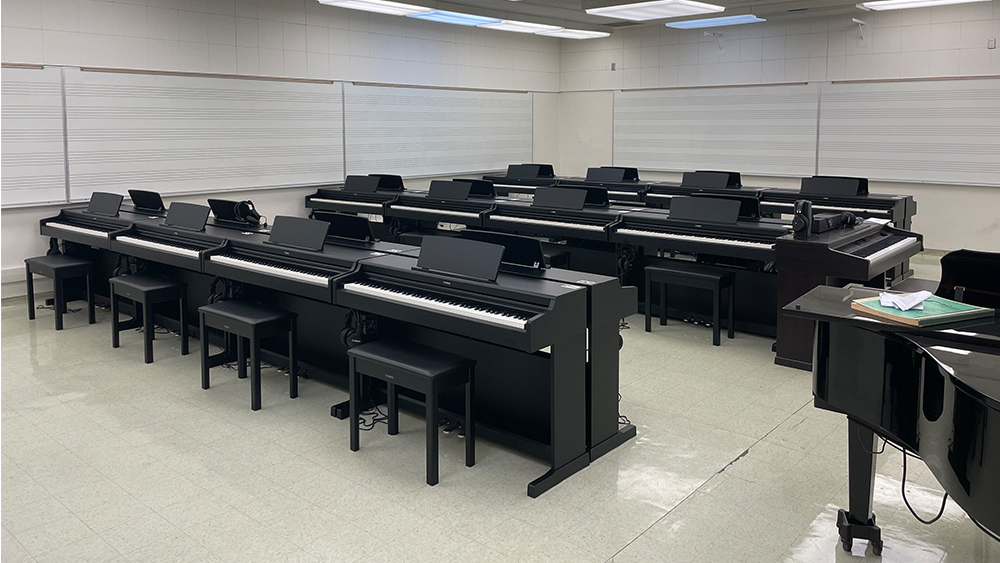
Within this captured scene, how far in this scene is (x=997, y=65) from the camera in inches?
341

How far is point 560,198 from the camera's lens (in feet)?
23.0

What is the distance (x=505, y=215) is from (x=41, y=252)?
14.4 feet

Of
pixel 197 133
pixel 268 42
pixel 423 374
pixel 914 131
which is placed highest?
pixel 268 42

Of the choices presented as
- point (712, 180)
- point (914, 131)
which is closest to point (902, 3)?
point (914, 131)

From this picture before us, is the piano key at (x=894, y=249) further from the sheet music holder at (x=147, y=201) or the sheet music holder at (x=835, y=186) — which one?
the sheet music holder at (x=147, y=201)

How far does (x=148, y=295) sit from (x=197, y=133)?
3.49 metres

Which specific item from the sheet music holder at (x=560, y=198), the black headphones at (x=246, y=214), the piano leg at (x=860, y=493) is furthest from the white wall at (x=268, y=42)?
the piano leg at (x=860, y=493)

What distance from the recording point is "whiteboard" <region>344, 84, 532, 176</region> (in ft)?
32.4

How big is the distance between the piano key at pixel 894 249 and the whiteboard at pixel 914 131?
4.41 meters

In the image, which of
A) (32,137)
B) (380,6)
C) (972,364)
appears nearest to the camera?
(972,364)

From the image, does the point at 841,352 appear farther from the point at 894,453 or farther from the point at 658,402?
the point at 658,402

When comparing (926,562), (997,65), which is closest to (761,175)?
(997,65)

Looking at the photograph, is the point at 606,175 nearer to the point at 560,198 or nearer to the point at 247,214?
the point at 560,198

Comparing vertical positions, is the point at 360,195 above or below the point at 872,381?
above
